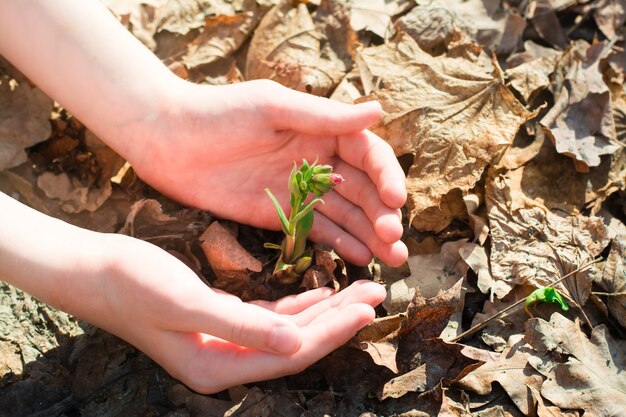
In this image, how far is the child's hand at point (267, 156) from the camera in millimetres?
2229

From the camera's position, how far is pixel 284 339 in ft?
6.00

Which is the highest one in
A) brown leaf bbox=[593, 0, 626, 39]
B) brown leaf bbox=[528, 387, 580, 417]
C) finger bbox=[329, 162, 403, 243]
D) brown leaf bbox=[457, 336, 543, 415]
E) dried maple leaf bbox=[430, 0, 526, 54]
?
dried maple leaf bbox=[430, 0, 526, 54]

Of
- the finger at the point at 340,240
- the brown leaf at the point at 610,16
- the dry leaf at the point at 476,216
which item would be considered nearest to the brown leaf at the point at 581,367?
the dry leaf at the point at 476,216

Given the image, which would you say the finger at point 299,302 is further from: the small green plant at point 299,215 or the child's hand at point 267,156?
the child's hand at point 267,156

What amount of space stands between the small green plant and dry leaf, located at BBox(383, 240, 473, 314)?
1.21 ft

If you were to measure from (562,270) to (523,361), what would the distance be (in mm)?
431

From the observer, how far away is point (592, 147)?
8.70 ft

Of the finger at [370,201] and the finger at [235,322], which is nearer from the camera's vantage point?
the finger at [235,322]

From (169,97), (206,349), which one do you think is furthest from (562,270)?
(169,97)

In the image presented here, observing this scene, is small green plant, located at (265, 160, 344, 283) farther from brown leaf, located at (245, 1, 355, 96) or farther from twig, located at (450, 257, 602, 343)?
brown leaf, located at (245, 1, 355, 96)

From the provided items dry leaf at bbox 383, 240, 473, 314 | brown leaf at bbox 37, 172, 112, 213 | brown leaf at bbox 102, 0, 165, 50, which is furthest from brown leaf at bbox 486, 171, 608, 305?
brown leaf at bbox 102, 0, 165, 50

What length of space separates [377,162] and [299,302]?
0.59 m

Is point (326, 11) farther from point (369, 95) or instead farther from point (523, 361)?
point (523, 361)

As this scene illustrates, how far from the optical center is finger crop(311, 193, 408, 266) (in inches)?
87.6
